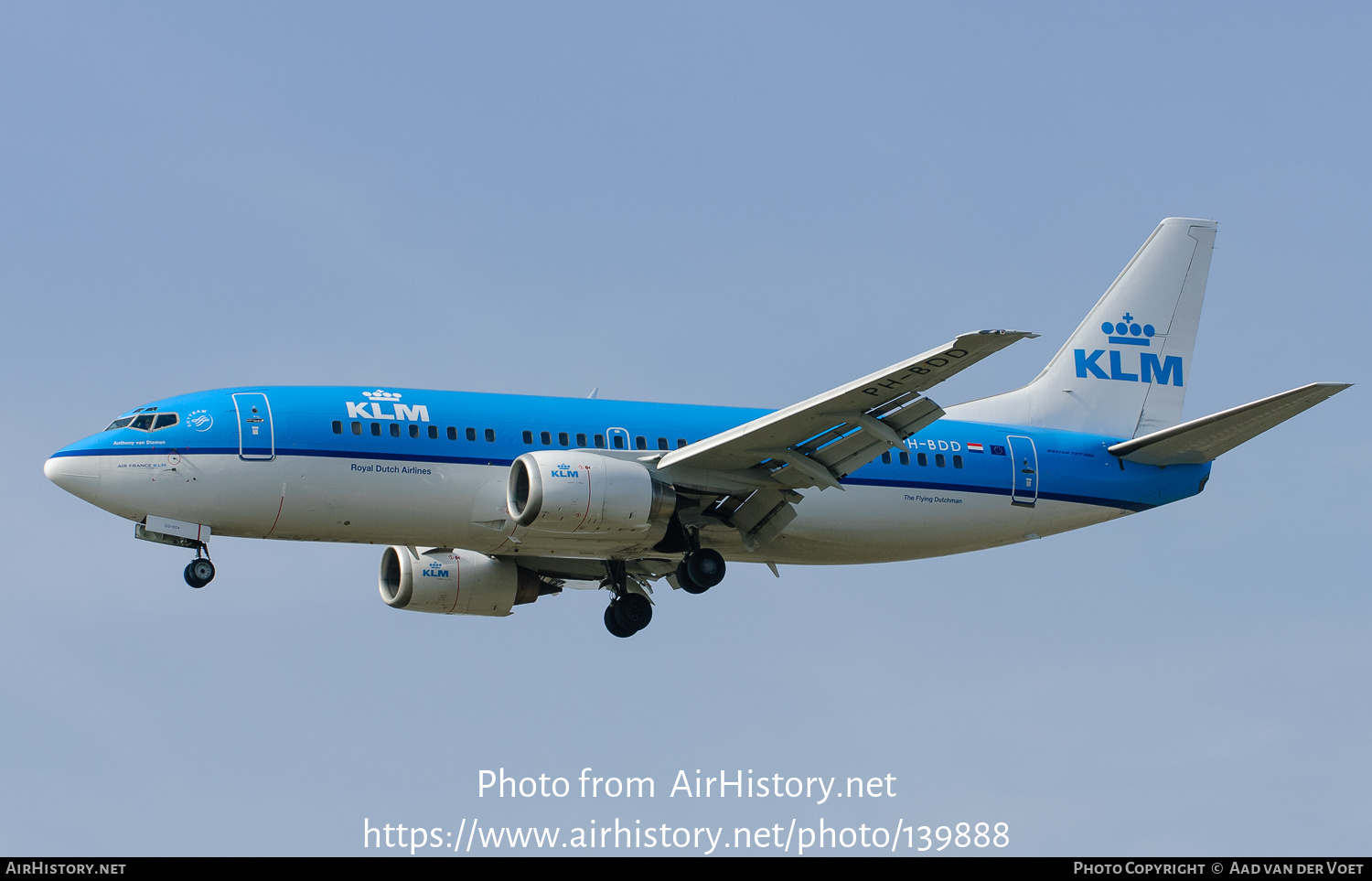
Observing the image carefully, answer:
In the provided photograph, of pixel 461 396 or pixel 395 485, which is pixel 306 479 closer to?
pixel 395 485

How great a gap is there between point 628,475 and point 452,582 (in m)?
7.28

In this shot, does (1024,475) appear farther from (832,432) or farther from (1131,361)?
(832,432)

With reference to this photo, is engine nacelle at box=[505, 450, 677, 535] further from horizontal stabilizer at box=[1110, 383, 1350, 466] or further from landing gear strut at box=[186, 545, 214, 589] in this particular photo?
horizontal stabilizer at box=[1110, 383, 1350, 466]

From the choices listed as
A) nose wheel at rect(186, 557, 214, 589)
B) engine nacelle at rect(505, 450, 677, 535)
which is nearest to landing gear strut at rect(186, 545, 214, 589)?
nose wheel at rect(186, 557, 214, 589)

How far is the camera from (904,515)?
36344 mm

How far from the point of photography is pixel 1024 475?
37.6 m

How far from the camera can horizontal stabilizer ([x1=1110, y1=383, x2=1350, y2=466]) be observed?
33031 millimetres

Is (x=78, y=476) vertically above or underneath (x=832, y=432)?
underneath

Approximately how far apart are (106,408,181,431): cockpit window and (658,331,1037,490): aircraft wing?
961cm

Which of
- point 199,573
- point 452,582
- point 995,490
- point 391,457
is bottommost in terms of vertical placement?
point 199,573

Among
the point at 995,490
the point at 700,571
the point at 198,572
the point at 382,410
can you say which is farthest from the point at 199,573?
the point at 995,490

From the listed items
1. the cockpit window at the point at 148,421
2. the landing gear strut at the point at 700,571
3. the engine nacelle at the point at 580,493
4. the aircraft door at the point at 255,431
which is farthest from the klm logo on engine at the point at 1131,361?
the cockpit window at the point at 148,421

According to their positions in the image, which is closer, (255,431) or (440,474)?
(255,431)

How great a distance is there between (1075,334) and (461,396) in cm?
1656
